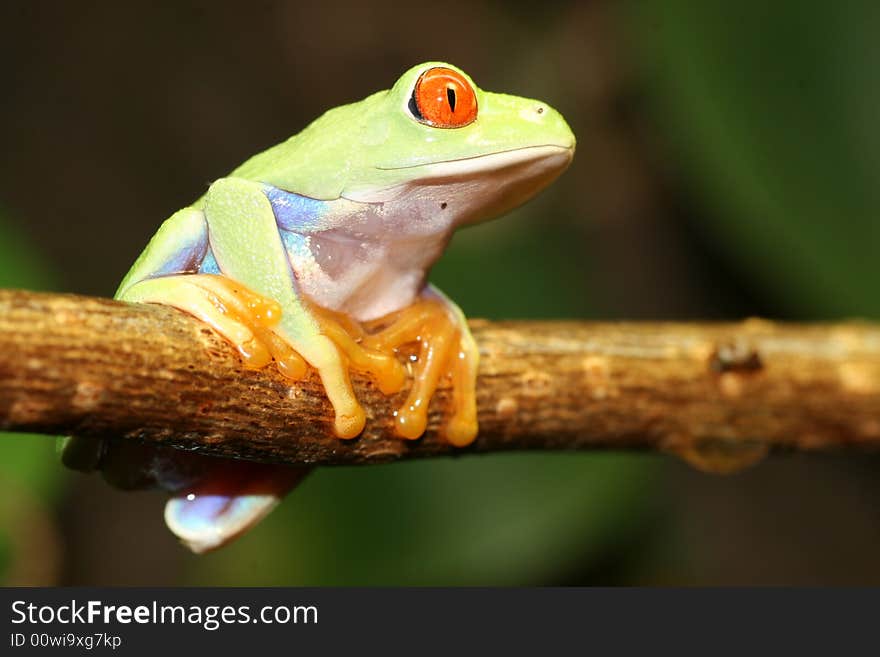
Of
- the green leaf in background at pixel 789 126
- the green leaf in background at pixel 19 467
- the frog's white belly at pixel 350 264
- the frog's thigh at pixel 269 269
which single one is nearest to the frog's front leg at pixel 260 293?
the frog's thigh at pixel 269 269

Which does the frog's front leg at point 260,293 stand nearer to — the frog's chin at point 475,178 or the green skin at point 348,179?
the green skin at point 348,179

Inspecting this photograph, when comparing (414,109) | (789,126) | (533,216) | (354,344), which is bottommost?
(354,344)

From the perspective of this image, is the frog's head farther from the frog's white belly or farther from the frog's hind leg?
the frog's hind leg

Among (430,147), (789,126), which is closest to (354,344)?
(430,147)

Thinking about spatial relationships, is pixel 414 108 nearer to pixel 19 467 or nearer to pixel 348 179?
pixel 348 179

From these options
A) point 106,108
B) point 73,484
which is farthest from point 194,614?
point 106,108

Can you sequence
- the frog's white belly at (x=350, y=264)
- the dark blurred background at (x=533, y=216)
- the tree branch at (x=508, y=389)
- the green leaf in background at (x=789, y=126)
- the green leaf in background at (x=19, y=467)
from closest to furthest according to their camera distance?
the tree branch at (x=508, y=389) → the frog's white belly at (x=350, y=264) → the green leaf in background at (x=19, y=467) → the dark blurred background at (x=533, y=216) → the green leaf in background at (x=789, y=126)

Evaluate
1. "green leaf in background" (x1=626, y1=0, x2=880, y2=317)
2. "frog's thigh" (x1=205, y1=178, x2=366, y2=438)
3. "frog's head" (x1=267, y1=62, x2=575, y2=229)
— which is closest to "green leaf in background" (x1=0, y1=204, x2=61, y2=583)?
"frog's thigh" (x1=205, y1=178, x2=366, y2=438)
